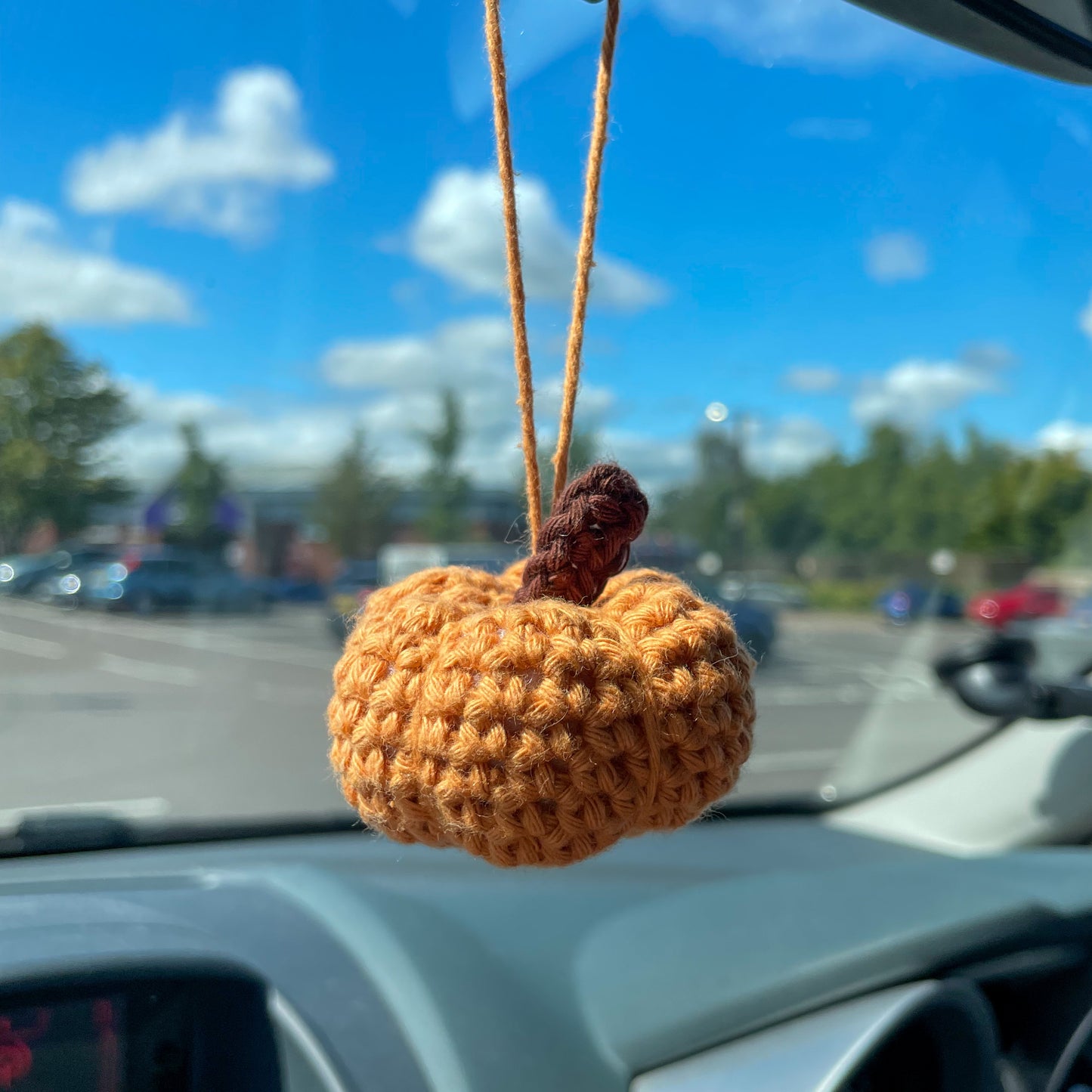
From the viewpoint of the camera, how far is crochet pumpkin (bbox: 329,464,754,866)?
86 centimetres

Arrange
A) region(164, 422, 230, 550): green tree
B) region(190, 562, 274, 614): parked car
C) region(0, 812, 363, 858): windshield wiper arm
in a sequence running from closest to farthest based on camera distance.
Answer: region(0, 812, 363, 858): windshield wiper arm
region(164, 422, 230, 550): green tree
region(190, 562, 274, 614): parked car

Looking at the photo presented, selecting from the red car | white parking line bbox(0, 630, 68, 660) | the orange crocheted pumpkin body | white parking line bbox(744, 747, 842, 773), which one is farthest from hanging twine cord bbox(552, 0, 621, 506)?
the red car

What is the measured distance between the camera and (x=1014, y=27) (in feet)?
4.80

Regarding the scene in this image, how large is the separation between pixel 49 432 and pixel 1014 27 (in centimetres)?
213

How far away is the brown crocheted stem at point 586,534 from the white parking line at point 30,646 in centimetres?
206

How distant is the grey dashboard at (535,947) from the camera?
1994mm

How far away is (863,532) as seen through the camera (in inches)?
187

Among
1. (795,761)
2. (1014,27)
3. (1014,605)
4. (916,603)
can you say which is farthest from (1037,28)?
(916,603)

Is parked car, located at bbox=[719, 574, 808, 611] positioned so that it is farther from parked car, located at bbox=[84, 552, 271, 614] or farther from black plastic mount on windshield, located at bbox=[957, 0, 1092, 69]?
black plastic mount on windshield, located at bbox=[957, 0, 1092, 69]

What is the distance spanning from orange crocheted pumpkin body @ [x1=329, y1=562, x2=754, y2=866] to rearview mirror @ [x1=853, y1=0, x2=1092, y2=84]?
3.04ft

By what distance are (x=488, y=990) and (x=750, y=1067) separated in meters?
0.55

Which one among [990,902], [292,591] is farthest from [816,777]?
[292,591]

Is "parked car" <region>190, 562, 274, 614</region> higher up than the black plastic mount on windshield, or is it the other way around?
the black plastic mount on windshield

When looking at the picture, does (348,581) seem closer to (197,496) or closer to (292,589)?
(292,589)
